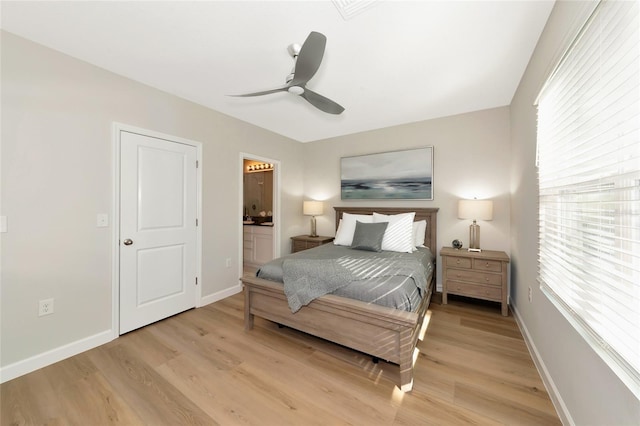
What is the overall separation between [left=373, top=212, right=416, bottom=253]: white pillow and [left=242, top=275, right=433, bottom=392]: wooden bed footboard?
3.43 feet

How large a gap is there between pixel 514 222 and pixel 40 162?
181 inches

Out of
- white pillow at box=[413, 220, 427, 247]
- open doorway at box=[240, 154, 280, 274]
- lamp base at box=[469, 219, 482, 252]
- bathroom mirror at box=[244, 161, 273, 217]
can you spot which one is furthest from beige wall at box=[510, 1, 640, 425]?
bathroom mirror at box=[244, 161, 273, 217]

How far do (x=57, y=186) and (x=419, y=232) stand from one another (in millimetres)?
3840

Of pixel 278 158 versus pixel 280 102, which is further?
pixel 278 158

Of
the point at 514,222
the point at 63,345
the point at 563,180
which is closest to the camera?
the point at 563,180

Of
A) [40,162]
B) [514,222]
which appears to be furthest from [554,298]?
[40,162]

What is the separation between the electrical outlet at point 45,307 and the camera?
1944 millimetres

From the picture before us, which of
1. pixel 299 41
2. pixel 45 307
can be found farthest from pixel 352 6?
pixel 45 307

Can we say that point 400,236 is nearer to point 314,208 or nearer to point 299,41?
point 314,208

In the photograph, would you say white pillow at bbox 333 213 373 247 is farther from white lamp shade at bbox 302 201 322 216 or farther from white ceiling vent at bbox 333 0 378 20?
white ceiling vent at bbox 333 0 378 20

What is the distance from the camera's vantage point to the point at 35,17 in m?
1.70

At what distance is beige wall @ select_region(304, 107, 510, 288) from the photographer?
3.16 meters

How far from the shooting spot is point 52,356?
6.48 feet

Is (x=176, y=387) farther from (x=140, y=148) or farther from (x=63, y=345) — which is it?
(x=140, y=148)
